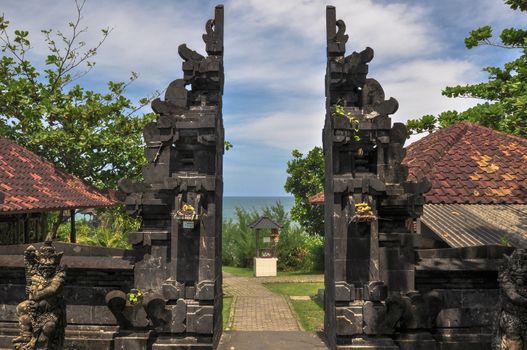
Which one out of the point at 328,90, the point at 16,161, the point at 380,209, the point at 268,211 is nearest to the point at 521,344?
the point at 380,209

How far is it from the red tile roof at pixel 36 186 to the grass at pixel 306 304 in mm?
9004

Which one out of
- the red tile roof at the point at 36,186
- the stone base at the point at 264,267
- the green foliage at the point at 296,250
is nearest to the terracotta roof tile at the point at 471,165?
the red tile roof at the point at 36,186

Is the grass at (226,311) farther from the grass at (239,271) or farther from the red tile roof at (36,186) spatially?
the grass at (239,271)

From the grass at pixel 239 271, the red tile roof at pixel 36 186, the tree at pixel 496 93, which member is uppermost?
the tree at pixel 496 93

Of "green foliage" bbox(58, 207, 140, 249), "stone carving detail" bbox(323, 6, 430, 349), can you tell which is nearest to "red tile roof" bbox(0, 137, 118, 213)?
"green foliage" bbox(58, 207, 140, 249)

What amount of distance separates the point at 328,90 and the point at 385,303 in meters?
3.86

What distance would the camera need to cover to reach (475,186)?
12.1m

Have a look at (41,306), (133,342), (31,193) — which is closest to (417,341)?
(133,342)

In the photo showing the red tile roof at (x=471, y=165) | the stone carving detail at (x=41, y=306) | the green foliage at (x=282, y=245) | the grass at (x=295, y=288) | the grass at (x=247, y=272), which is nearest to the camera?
the stone carving detail at (x=41, y=306)

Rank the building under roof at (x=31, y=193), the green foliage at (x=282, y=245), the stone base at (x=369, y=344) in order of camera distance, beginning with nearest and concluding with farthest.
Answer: the stone base at (x=369, y=344)
the building under roof at (x=31, y=193)
the green foliage at (x=282, y=245)

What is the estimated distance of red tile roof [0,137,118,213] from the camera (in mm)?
12914

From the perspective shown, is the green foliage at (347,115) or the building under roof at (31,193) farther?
the building under roof at (31,193)

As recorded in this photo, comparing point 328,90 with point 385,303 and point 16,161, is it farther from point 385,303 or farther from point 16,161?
point 16,161

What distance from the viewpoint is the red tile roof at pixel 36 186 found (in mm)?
12914
